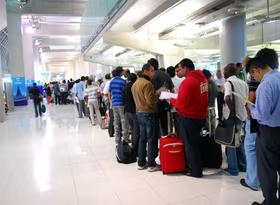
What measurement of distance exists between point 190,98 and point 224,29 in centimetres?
550

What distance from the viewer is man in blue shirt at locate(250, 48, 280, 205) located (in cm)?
234

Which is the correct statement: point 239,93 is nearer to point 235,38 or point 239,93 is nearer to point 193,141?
point 193,141

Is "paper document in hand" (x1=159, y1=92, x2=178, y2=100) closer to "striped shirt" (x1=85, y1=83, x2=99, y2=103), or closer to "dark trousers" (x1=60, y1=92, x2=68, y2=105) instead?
"striped shirt" (x1=85, y1=83, x2=99, y2=103)

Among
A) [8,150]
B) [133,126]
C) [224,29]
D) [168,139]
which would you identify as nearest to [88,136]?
[8,150]

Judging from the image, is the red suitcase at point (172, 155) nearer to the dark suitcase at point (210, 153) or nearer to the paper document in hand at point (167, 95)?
the dark suitcase at point (210, 153)

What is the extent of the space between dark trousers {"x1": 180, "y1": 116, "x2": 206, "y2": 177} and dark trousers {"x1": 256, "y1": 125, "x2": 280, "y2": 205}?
1216mm

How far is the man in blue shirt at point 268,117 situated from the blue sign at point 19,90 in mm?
17004

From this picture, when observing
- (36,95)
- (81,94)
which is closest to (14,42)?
(36,95)

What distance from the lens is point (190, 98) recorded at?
3.62 metres

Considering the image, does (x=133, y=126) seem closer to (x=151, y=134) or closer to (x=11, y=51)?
(x=151, y=134)

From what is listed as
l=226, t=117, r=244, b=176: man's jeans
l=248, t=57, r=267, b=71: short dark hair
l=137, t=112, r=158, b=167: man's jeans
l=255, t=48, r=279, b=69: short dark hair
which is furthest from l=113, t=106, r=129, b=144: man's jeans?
l=255, t=48, r=279, b=69: short dark hair

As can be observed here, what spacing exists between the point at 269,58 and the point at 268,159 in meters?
0.85

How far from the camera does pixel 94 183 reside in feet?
12.6

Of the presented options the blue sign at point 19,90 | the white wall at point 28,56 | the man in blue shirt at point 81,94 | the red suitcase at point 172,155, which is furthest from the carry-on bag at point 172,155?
the white wall at point 28,56
